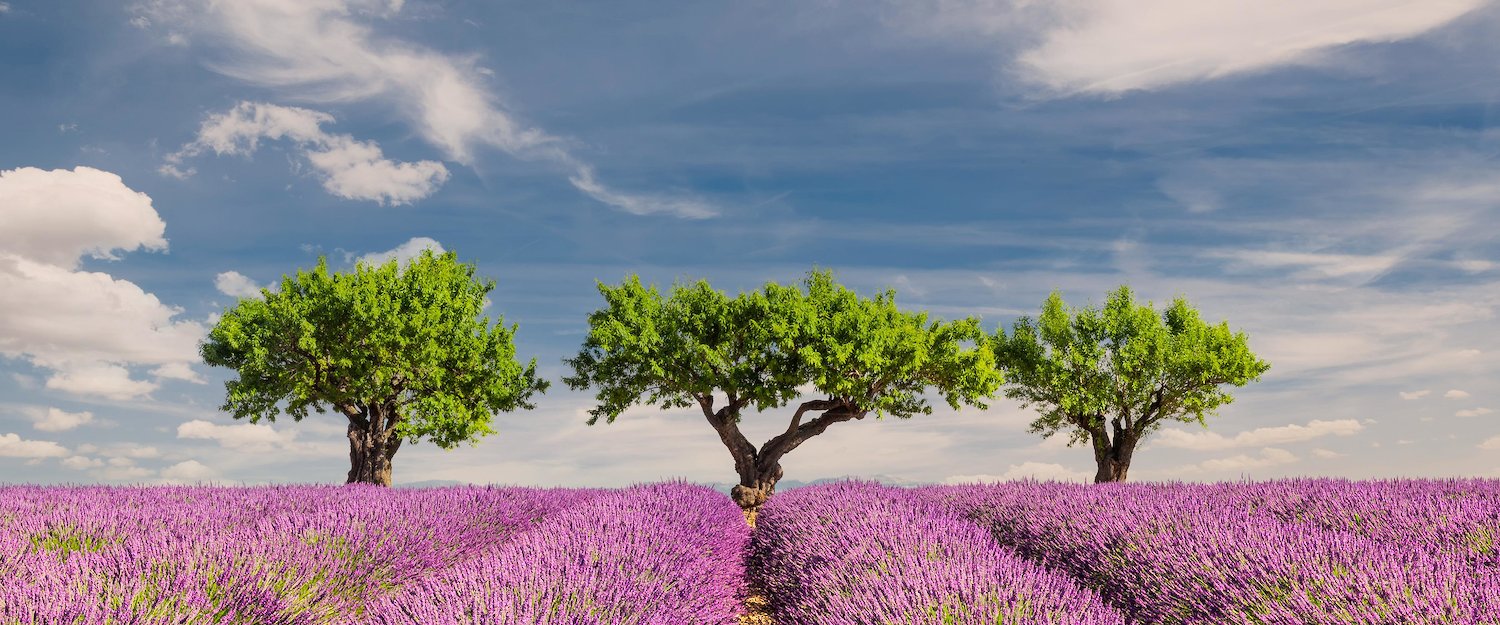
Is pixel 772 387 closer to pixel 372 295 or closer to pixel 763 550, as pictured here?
pixel 372 295

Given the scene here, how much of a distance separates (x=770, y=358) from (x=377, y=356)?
8.82 metres

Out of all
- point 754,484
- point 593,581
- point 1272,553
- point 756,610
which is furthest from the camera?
point 754,484

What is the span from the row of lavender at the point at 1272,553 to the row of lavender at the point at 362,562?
2504mm

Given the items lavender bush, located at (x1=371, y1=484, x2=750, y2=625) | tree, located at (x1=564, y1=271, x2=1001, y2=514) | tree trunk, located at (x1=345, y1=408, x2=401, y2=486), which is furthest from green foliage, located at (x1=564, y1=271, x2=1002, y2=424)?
lavender bush, located at (x1=371, y1=484, x2=750, y2=625)

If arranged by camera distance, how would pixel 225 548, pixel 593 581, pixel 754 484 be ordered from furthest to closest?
pixel 754 484 < pixel 225 548 < pixel 593 581

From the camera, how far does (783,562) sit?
7.16 metres

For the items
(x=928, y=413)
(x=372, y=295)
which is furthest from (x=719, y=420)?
(x=372, y=295)

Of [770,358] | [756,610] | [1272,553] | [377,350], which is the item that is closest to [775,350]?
[770,358]

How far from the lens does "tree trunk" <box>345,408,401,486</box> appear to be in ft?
63.9

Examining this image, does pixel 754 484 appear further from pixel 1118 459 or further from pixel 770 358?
pixel 1118 459

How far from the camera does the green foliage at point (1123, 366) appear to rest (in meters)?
22.5

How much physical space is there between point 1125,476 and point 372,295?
1992cm

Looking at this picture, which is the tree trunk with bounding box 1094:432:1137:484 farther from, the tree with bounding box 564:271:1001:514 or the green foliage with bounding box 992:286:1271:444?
the tree with bounding box 564:271:1001:514

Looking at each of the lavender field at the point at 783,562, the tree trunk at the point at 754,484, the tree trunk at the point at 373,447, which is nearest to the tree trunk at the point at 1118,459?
the tree trunk at the point at 754,484
